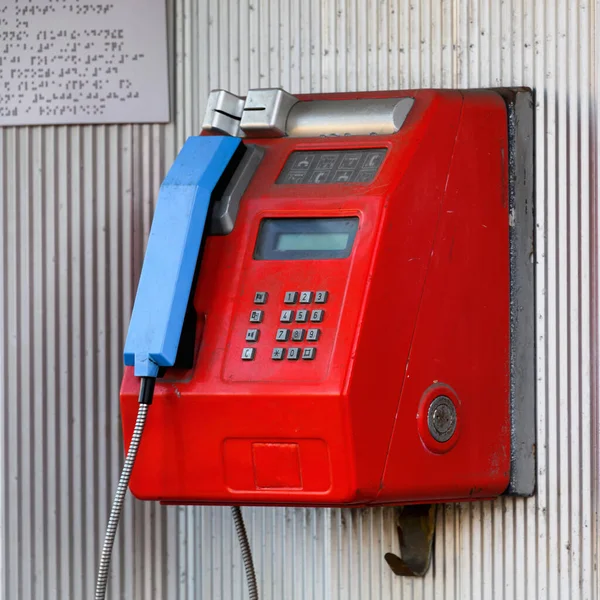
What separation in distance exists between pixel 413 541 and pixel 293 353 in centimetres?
57

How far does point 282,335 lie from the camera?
1.70 meters

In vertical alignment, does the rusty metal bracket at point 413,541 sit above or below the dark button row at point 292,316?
below

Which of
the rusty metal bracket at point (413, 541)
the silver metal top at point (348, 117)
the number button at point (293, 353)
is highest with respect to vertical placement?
the silver metal top at point (348, 117)

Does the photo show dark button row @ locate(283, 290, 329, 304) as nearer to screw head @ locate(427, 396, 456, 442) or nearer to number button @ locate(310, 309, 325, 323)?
number button @ locate(310, 309, 325, 323)

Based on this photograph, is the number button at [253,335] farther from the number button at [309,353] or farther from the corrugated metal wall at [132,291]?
the corrugated metal wall at [132,291]

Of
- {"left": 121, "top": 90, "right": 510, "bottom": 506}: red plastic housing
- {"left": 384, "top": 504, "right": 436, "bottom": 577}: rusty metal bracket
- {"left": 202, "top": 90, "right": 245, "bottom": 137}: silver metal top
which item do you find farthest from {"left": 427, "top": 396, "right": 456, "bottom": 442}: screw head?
{"left": 202, "top": 90, "right": 245, "bottom": 137}: silver metal top

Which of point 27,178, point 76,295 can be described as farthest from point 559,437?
point 27,178

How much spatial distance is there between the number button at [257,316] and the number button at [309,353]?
0.09 m

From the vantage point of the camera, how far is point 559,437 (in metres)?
2.04

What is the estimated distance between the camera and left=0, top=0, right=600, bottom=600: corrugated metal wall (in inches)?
80.3

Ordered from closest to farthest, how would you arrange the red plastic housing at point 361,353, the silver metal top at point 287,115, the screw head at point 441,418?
the red plastic housing at point 361,353 → the screw head at point 441,418 → the silver metal top at point 287,115

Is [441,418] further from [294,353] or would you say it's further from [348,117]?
[348,117]

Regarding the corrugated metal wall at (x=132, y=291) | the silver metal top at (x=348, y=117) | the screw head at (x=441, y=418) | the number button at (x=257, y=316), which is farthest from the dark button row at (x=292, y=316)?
the corrugated metal wall at (x=132, y=291)

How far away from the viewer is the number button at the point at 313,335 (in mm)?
1678
